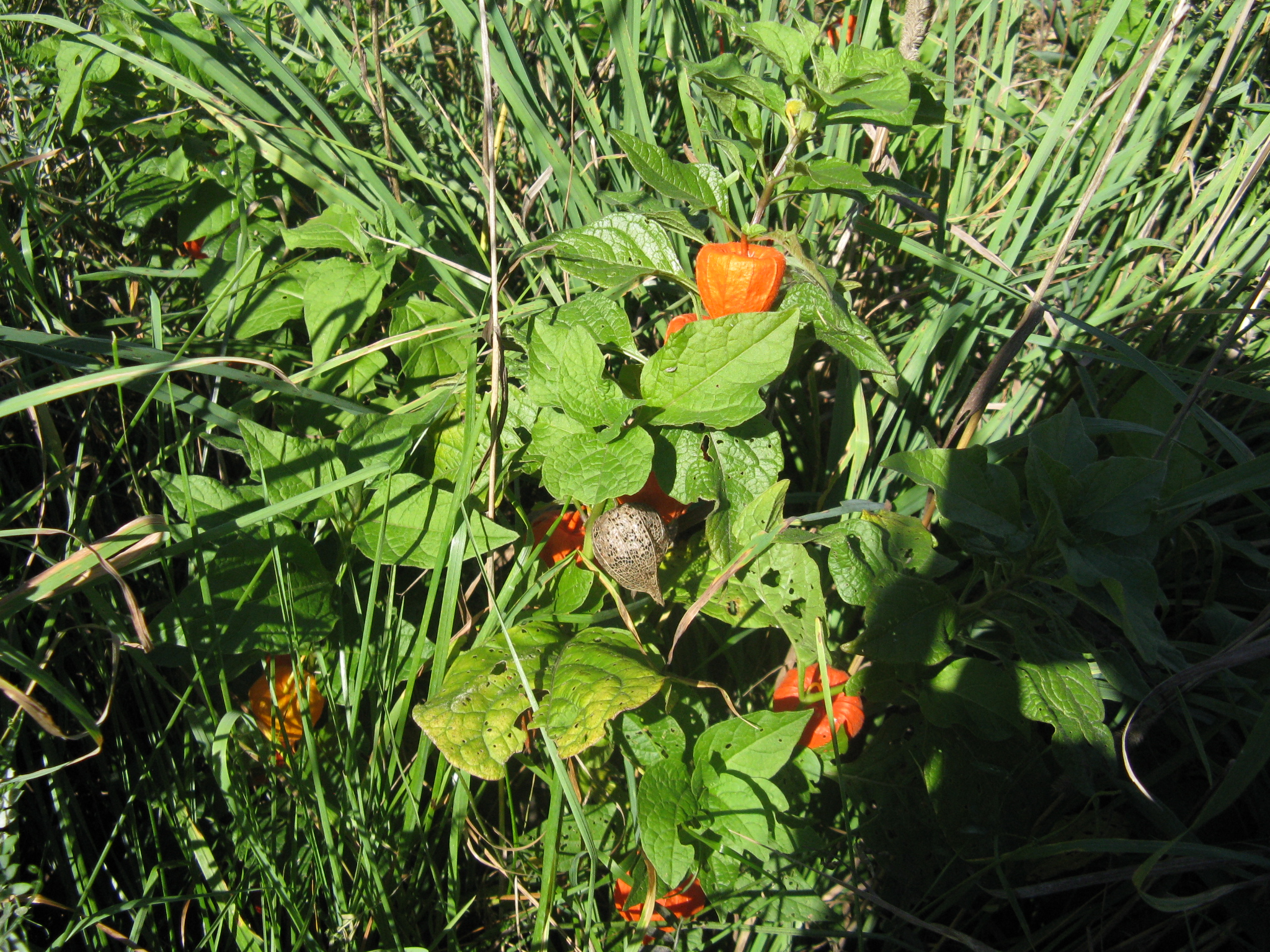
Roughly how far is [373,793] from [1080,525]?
1135mm

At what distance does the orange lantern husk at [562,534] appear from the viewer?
1363mm

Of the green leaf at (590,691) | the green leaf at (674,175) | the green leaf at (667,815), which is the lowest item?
the green leaf at (667,815)

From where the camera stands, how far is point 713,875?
120 centimetres

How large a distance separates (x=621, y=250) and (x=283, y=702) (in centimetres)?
92

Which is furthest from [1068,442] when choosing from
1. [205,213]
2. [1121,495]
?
[205,213]

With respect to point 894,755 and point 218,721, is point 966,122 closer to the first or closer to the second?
point 894,755

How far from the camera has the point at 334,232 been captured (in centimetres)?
140

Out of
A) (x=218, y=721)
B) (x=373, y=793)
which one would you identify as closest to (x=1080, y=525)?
(x=373, y=793)

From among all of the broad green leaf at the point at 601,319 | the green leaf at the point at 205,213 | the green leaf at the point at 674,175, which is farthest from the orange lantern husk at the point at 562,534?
the green leaf at the point at 205,213

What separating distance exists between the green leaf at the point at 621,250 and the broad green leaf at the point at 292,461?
48 centimetres

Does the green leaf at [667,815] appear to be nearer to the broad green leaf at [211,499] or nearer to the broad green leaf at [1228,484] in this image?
the broad green leaf at [211,499]

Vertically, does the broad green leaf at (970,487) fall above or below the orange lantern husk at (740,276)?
below

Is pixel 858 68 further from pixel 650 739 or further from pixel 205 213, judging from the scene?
pixel 205 213

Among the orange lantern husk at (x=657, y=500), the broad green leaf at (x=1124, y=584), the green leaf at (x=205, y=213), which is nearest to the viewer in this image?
the broad green leaf at (x=1124, y=584)
